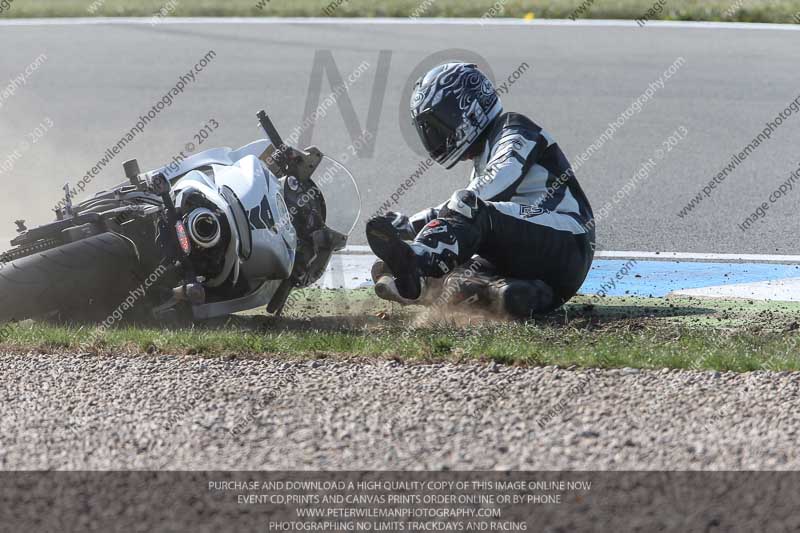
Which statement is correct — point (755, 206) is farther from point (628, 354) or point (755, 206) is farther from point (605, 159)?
point (628, 354)

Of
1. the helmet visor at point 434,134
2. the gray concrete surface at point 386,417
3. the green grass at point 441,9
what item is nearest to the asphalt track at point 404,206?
the gray concrete surface at point 386,417

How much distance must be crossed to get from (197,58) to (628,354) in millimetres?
11169

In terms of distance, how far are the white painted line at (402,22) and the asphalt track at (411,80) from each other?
19 cm

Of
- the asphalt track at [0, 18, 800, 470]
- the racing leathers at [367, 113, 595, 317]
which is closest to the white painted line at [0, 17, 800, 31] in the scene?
the asphalt track at [0, 18, 800, 470]

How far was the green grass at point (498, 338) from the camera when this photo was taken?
5559 mm

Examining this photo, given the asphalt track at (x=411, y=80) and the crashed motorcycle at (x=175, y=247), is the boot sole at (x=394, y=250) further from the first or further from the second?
the asphalt track at (x=411, y=80)

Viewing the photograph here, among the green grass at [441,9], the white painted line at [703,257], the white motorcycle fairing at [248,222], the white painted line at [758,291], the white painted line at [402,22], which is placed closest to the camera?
the white motorcycle fairing at [248,222]

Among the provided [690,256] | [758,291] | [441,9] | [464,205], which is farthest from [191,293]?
[441,9]

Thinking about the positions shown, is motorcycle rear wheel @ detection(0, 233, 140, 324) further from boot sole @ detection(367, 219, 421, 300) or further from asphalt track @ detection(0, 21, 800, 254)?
asphalt track @ detection(0, 21, 800, 254)

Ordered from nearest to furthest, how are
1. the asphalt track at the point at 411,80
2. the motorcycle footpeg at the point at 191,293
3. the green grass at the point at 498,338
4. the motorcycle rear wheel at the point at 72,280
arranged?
1. the green grass at the point at 498,338
2. the motorcycle rear wheel at the point at 72,280
3. the motorcycle footpeg at the point at 191,293
4. the asphalt track at the point at 411,80

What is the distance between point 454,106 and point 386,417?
2.62 m

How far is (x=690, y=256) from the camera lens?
891 centimetres

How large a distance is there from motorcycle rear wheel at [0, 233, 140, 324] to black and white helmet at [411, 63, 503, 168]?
6.00 feet

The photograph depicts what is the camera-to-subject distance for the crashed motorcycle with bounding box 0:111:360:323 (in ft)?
20.2
